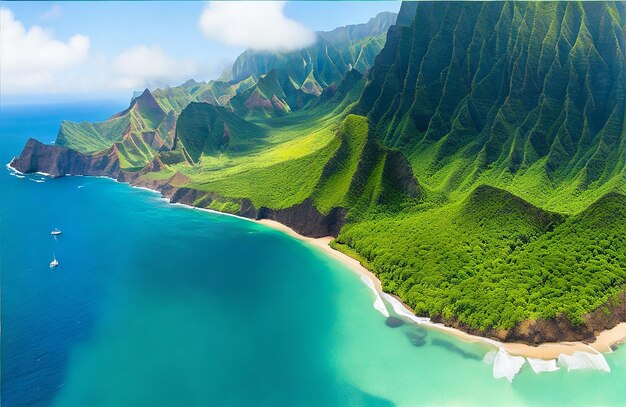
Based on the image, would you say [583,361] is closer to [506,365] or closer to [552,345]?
[552,345]

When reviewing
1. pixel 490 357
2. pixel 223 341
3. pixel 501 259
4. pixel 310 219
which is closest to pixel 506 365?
pixel 490 357

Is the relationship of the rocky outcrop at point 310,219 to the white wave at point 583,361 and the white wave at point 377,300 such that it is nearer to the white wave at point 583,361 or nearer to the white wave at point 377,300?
the white wave at point 377,300

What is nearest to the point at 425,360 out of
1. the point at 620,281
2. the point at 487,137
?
the point at 620,281

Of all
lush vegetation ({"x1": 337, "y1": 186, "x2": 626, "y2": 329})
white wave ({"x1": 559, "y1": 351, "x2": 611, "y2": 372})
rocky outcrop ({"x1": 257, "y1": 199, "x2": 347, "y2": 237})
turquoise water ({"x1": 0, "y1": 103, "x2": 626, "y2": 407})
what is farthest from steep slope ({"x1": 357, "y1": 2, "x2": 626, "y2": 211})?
turquoise water ({"x1": 0, "y1": 103, "x2": 626, "y2": 407})

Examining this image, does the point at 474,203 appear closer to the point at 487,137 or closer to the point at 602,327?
the point at 602,327

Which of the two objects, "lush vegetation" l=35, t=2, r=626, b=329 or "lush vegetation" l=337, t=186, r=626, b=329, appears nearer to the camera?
"lush vegetation" l=337, t=186, r=626, b=329

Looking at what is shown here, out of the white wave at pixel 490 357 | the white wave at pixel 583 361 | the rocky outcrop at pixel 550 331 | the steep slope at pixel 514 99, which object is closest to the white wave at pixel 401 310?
the rocky outcrop at pixel 550 331

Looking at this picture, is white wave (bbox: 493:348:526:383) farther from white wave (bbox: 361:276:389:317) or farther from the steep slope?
the steep slope
